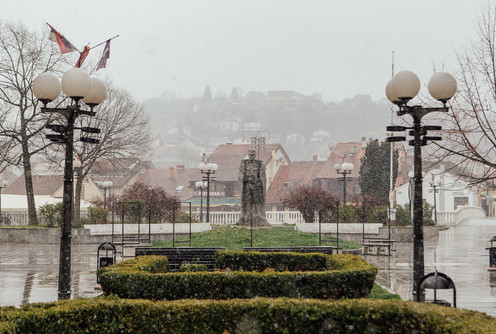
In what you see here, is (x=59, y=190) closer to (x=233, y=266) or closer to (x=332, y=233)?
(x=332, y=233)

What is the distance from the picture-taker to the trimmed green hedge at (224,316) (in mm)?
6695

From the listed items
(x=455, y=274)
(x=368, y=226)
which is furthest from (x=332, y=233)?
(x=455, y=274)

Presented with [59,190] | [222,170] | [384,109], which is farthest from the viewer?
[384,109]

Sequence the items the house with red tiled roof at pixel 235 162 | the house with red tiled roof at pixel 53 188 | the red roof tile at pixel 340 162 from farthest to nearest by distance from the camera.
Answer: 1. the house with red tiled roof at pixel 235 162
2. the red roof tile at pixel 340 162
3. the house with red tiled roof at pixel 53 188

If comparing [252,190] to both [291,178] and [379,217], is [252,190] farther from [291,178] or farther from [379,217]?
[291,178]

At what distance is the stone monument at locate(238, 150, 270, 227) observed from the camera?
24.8 meters

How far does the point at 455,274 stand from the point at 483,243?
13314mm

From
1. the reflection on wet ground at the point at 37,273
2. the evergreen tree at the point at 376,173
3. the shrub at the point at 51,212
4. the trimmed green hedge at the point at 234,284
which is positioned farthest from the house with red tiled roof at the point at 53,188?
the trimmed green hedge at the point at 234,284

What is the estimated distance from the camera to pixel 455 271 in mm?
16219

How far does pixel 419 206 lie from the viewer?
9234 mm

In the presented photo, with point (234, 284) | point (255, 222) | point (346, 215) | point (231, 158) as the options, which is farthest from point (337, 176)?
point (234, 284)

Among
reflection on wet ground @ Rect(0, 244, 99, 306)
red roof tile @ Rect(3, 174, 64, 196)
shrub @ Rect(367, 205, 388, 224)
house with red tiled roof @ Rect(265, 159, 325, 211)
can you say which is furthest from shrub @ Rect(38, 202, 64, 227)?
house with red tiled roof @ Rect(265, 159, 325, 211)

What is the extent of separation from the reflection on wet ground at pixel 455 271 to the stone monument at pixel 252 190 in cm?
602

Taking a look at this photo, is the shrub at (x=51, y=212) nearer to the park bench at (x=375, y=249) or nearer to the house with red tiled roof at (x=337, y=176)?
the park bench at (x=375, y=249)
